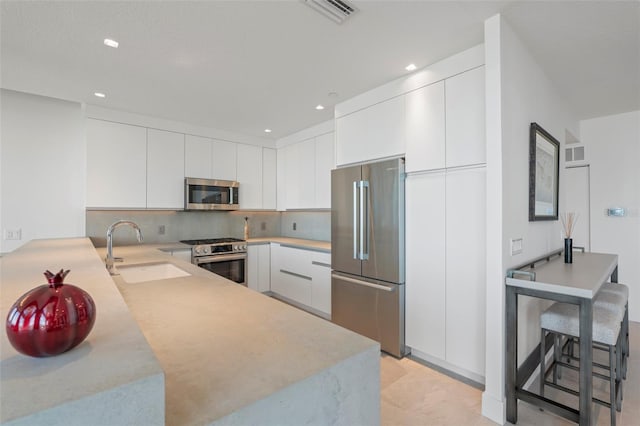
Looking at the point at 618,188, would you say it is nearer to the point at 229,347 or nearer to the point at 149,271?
the point at 229,347

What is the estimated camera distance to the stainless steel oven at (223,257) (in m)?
3.56

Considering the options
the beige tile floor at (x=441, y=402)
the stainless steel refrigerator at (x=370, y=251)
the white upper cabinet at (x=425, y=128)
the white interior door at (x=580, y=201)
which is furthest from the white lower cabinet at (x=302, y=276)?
the white interior door at (x=580, y=201)

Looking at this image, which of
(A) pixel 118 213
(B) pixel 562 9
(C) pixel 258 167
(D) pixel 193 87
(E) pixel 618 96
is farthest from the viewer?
(C) pixel 258 167

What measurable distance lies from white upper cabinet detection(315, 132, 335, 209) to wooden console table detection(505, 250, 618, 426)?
2.30 m

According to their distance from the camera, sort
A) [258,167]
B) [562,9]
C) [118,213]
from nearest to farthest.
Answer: [562,9] < [118,213] < [258,167]

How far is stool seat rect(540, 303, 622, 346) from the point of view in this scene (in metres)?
1.72

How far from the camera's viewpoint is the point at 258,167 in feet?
14.9

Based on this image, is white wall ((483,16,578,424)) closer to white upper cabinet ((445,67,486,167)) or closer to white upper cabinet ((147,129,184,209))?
white upper cabinet ((445,67,486,167))

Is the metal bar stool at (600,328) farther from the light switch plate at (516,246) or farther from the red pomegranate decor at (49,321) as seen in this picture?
the red pomegranate decor at (49,321)

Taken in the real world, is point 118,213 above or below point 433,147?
below

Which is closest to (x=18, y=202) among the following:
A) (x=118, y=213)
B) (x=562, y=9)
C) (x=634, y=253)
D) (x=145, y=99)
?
(x=118, y=213)

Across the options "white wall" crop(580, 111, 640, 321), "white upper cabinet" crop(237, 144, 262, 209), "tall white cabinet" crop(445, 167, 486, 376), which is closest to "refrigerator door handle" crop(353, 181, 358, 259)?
"tall white cabinet" crop(445, 167, 486, 376)

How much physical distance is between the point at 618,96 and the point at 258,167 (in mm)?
4288

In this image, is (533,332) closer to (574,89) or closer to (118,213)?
(574,89)
